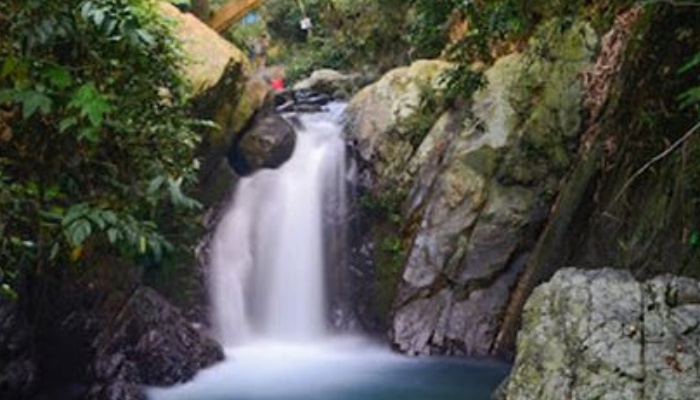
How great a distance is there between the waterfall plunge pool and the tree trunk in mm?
4762

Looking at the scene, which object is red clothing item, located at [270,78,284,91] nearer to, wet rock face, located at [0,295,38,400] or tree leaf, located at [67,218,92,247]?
wet rock face, located at [0,295,38,400]

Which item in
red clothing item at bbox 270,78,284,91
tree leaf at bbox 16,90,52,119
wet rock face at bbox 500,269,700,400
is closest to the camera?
tree leaf at bbox 16,90,52,119

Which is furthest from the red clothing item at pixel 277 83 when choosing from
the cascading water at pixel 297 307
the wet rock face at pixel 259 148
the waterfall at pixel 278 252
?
the waterfall at pixel 278 252

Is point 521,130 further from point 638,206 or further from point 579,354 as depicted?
point 579,354

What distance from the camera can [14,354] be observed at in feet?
19.3

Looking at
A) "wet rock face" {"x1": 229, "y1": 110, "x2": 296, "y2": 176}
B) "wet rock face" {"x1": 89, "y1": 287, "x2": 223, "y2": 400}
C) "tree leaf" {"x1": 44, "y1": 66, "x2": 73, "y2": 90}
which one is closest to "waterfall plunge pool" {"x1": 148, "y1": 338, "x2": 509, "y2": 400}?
"wet rock face" {"x1": 89, "y1": 287, "x2": 223, "y2": 400}

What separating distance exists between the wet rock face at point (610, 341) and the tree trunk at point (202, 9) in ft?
25.1

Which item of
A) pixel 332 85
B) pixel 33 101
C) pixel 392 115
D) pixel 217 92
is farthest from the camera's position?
pixel 332 85

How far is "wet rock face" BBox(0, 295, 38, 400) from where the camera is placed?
5723 millimetres

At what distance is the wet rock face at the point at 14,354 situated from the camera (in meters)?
5.72

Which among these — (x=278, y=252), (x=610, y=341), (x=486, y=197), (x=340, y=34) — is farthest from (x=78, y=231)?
(x=340, y=34)

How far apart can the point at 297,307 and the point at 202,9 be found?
14.5 ft

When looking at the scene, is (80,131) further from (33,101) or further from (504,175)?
(504,175)

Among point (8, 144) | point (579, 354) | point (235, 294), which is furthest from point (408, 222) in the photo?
point (8, 144)
